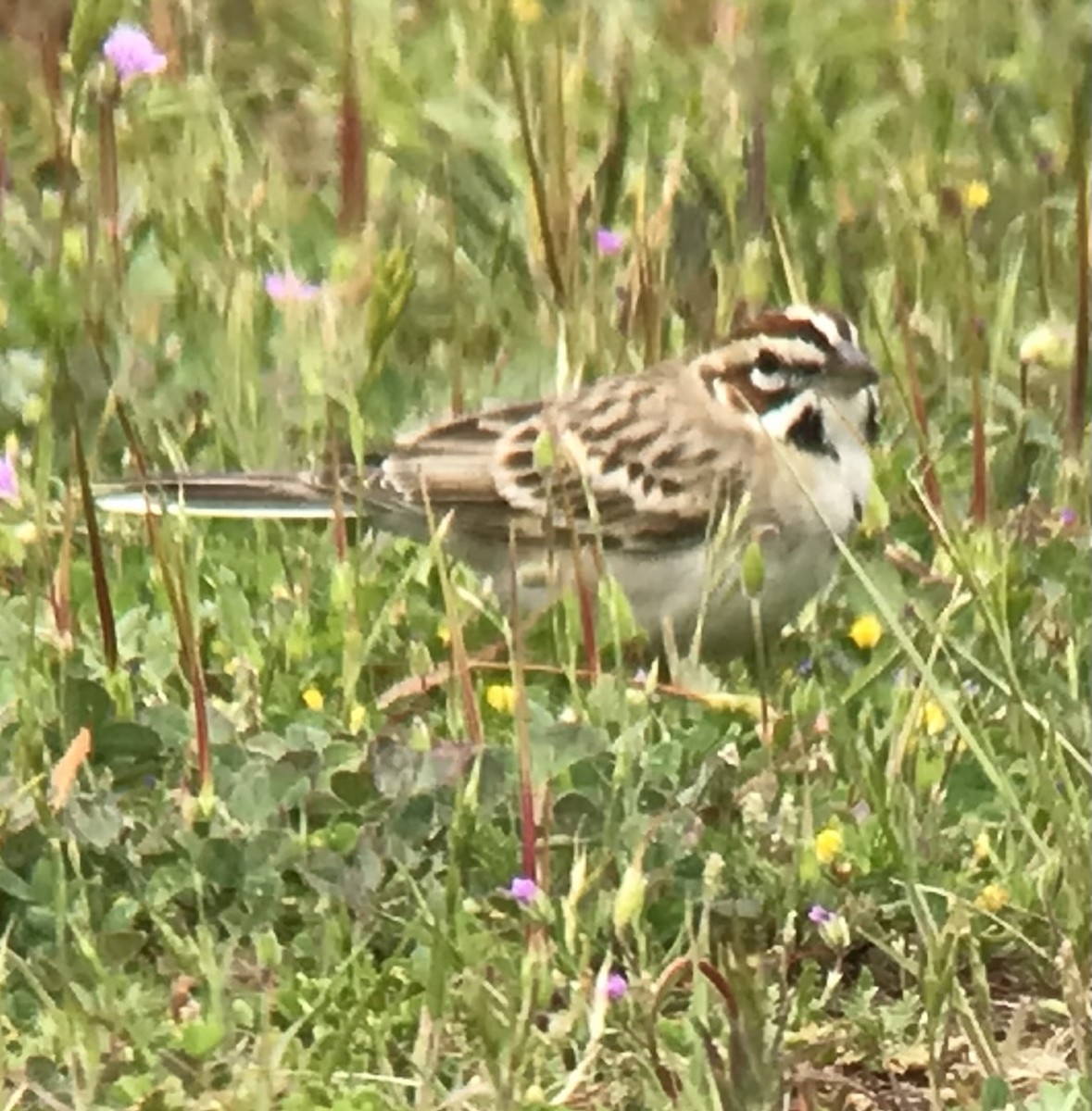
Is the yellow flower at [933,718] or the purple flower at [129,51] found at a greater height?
the purple flower at [129,51]

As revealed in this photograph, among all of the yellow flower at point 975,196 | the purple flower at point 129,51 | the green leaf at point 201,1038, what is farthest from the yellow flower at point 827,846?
the yellow flower at point 975,196

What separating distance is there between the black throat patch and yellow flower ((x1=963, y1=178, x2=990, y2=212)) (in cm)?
125

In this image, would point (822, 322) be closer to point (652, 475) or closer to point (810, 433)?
point (810, 433)

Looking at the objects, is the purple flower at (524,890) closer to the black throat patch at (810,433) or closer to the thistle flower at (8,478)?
the thistle flower at (8,478)

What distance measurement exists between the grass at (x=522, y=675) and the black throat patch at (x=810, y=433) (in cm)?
12

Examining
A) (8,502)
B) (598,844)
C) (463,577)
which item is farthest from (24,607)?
(598,844)

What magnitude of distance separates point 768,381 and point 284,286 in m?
0.99

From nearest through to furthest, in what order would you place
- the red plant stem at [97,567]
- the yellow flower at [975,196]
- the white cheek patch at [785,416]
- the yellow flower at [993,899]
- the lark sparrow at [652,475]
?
the yellow flower at [993,899]
the red plant stem at [97,567]
the lark sparrow at [652,475]
the white cheek patch at [785,416]
the yellow flower at [975,196]

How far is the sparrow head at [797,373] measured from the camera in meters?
4.78

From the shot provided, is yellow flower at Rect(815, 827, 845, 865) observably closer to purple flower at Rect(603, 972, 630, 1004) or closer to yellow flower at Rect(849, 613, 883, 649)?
purple flower at Rect(603, 972, 630, 1004)

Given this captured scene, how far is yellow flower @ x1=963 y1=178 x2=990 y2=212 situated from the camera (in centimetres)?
598

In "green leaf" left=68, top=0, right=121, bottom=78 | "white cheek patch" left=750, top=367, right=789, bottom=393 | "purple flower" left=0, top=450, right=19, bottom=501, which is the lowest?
"white cheek patch" left=750, top=367, right=789, bottom=393

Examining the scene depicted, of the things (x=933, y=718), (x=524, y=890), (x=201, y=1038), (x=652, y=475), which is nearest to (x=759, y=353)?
(x=652, y=475)

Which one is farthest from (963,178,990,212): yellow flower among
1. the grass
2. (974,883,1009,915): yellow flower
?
(974,883,1009,915): yellow flower
